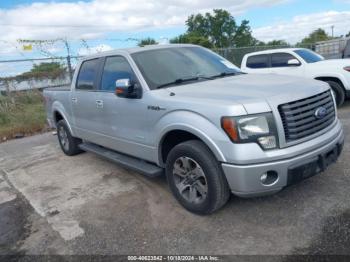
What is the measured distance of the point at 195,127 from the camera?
11.1 feet

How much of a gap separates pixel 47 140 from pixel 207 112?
645 cm

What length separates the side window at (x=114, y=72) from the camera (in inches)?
175

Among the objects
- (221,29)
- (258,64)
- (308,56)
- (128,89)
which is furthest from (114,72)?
(221,29)

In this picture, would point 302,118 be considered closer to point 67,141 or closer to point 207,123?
point 207,123

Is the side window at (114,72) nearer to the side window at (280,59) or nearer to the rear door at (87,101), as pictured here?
the rear door at (87,101)

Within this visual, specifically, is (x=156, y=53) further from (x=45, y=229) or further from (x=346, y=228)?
(x=346, y=228)

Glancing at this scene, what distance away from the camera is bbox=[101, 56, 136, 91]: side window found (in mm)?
4448

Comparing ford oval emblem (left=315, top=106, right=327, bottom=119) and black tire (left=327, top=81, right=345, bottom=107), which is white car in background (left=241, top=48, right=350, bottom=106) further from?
ford oval emblem (left=315, top=106, right=327, bottom=119)

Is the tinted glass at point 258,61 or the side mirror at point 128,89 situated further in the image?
the tinted glass at point 258,61

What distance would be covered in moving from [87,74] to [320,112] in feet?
11.7

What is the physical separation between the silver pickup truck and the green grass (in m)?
5.66

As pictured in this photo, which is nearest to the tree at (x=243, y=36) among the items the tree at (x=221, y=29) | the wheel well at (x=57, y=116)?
the tree at (x=221, y=29)

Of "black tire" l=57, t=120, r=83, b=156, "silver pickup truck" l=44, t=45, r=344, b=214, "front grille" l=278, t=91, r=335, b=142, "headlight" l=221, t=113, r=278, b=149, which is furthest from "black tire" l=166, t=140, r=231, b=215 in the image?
"black tire" l=57, t=120, r=83, b=156

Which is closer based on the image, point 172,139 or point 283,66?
point 172,139
